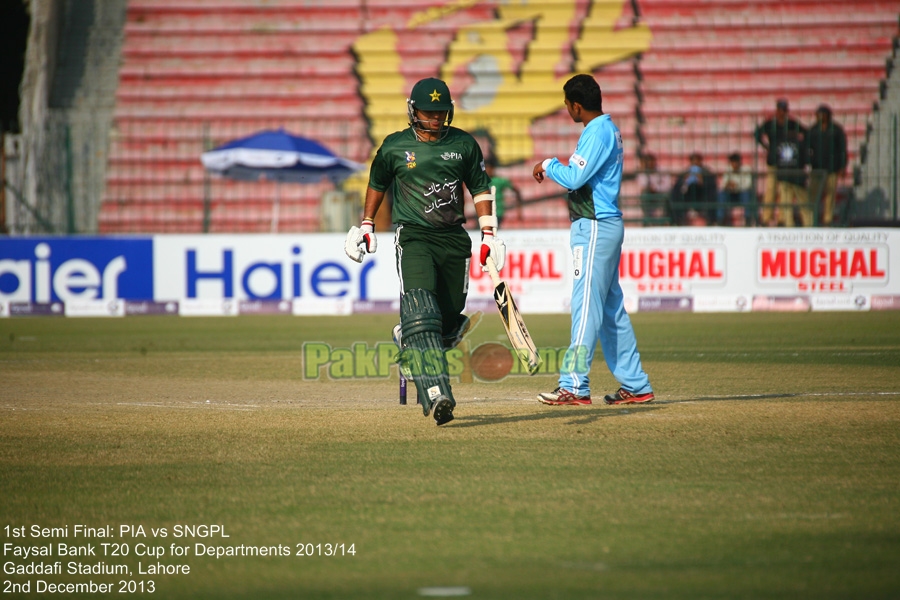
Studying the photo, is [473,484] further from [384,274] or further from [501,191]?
[501,191]

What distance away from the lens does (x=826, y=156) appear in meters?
19.0

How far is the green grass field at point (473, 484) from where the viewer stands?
12.4 ft

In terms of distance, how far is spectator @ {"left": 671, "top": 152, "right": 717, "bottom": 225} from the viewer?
18562 mm

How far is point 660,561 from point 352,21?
23.3 m

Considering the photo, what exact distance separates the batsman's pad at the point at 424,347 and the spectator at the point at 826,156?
13655 mm

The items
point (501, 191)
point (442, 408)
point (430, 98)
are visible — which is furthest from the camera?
point (501, 191)

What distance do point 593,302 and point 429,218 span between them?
1.30 meters

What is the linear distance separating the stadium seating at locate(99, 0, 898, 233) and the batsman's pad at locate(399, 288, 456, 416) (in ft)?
51.6

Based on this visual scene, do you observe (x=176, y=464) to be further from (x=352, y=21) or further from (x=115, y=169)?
(x=352, y=21)

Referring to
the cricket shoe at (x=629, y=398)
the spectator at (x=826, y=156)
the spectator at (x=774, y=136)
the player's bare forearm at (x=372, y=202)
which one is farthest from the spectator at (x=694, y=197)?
the player's bare forearm at (x=372, y=202)

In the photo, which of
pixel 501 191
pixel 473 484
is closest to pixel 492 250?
pixel 473 484

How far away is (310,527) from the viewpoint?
4340 mm

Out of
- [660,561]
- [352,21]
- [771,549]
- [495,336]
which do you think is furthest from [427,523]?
[352,21]

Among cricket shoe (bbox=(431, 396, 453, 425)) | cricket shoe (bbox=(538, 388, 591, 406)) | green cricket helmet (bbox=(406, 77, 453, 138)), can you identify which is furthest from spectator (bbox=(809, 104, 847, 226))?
cricket shoe (bbox=(431, 396, 453, 425))
